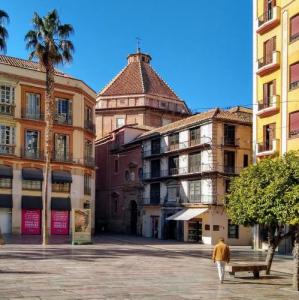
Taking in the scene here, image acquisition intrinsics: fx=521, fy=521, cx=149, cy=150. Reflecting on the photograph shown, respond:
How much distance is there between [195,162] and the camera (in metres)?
50.3

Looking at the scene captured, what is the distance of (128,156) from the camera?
206 ft

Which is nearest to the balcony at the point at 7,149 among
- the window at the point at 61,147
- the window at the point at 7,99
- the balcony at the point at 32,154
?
the balcony at the point at 32,154

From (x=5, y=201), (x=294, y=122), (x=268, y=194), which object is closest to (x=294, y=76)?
(x=294, y=122)

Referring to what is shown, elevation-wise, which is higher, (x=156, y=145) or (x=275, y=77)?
(x=275, y=77)

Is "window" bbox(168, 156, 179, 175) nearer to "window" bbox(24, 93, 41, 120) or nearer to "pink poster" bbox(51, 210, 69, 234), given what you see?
"pink poster" bbox(51, 210, 69, 234)

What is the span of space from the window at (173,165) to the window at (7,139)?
16062mm

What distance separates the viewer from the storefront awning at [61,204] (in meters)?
49.8

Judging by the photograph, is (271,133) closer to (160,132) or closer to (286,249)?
(286,249)

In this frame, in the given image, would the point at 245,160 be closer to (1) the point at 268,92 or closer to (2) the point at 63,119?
(1) the point at 268,92

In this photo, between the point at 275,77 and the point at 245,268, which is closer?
the point at 245,268

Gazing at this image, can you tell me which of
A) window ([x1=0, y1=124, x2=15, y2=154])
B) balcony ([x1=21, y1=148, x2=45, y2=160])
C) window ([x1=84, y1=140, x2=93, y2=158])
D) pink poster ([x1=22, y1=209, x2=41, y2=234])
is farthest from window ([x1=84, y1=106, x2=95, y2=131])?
pink poster ([x1=22, y1=209, x2=41, y2=234])

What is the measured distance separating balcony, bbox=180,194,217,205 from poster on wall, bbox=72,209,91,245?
1351 centimetres

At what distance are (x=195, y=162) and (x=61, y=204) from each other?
13.5 meters

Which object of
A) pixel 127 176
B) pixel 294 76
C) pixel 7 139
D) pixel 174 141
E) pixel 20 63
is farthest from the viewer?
pixel 127 176
